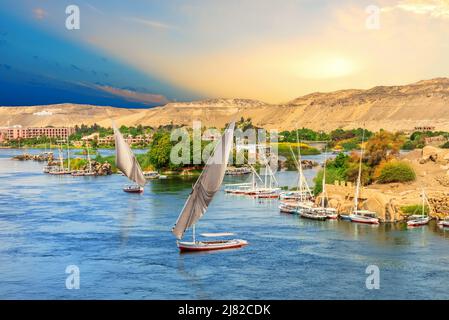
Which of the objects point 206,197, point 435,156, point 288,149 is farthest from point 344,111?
point 206,197

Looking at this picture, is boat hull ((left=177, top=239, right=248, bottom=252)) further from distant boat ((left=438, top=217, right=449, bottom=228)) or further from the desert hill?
the desert hill

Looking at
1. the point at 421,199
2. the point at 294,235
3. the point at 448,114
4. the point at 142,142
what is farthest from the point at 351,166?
the point at 448,114

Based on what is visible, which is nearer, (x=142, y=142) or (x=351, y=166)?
(x=351, y=166)

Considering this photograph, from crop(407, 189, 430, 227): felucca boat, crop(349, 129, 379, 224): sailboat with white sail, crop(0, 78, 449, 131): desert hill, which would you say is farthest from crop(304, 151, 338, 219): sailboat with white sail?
crop(0, 78, 449, 131): desert hill

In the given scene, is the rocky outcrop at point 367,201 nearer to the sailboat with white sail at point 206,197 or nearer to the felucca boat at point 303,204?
the felucca boat at point 303,204
